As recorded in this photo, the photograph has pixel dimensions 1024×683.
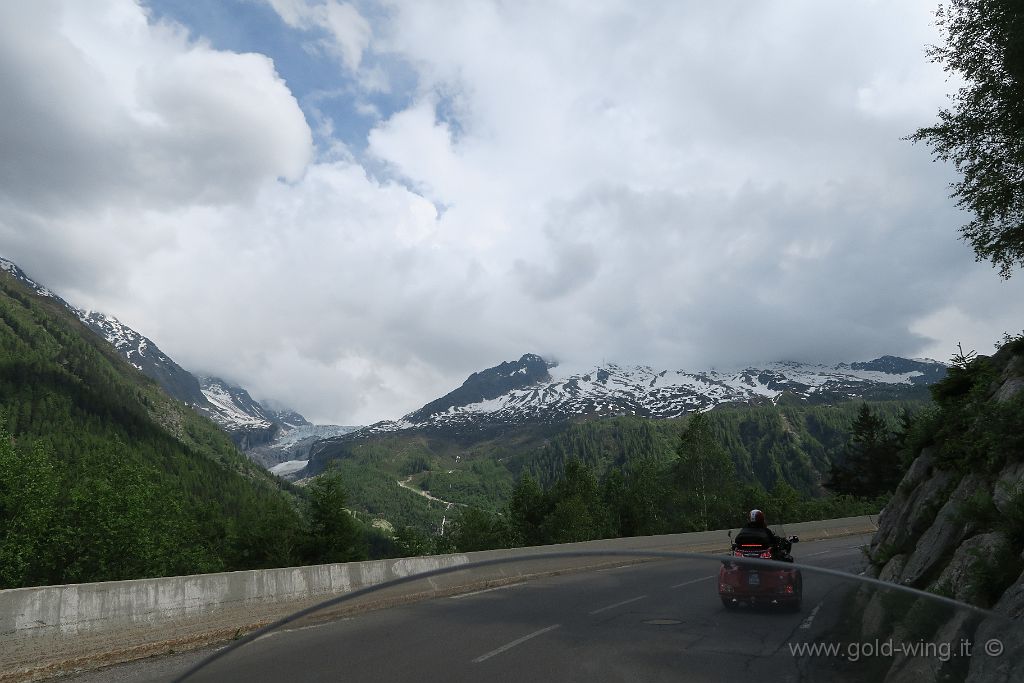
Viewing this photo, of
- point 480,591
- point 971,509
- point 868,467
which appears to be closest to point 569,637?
point 480,591

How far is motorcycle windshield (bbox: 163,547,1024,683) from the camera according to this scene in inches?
84.0

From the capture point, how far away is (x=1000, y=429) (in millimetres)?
8641

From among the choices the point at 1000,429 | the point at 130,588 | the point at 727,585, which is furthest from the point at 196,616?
the point at 1000,429

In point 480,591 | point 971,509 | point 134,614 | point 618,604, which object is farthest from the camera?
point 134,614

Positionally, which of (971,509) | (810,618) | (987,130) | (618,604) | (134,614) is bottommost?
(134,614)

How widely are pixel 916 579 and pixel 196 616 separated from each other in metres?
11.2

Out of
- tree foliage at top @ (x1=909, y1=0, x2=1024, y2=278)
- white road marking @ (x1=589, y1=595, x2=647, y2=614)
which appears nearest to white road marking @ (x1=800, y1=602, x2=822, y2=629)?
white road marking @ (x1=589, y1=595, x2=647, y2=614)

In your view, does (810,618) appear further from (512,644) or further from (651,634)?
(512,644)

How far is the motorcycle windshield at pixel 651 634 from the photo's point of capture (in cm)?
213

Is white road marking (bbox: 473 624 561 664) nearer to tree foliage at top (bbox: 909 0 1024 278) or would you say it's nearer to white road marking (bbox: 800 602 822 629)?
white road marking (bbox: 800 602 822 629)

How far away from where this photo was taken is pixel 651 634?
7.38ft

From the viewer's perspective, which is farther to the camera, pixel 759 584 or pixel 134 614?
pixel 134 614

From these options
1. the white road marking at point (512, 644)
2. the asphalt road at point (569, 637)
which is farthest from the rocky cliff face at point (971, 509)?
the white road marking at point (512, 644)

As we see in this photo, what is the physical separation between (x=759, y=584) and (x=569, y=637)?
0.71 meters
